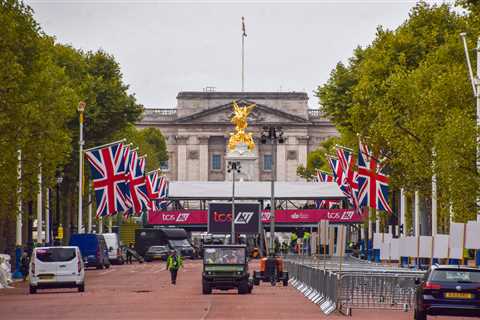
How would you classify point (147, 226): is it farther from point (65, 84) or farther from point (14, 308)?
point (14, 308)

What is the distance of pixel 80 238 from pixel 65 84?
1245cm

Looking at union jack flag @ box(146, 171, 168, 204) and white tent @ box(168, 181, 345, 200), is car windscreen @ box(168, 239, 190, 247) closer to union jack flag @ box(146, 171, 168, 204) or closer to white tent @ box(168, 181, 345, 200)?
union jack flag @ box(146, 171, 168, 204)

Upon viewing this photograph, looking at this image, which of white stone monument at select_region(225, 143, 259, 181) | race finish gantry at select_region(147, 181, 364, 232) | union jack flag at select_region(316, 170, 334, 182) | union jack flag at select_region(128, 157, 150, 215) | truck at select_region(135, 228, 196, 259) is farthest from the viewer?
white stone monument at select_region(225, 143, 259, 181)

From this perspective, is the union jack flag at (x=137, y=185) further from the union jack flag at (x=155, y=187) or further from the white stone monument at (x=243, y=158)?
the white stone monument at (x=243, y=158)

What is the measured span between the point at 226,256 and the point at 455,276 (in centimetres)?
2158

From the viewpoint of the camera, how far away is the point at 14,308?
47.8m

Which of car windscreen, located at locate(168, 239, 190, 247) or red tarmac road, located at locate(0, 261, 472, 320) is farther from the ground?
red tarmac road, located at locate(0, 261, 472, 320)

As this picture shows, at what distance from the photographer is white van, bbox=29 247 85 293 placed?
60.8 metres

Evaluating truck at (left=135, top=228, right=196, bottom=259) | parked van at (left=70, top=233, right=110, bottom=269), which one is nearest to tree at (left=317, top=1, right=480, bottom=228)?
parked van at (left=70, top=233, right=110, bottom=269)

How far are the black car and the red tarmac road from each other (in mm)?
2518

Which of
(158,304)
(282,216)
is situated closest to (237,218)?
(282,216)

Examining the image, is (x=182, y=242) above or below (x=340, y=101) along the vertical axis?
below

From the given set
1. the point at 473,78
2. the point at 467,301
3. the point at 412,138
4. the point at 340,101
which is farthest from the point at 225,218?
the point at 467,301

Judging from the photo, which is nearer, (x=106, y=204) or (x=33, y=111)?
(x=33, y=111)
